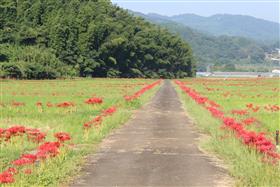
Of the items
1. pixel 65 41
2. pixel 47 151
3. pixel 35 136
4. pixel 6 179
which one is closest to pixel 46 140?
pixel 35 136

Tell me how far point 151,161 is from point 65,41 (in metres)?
75.5

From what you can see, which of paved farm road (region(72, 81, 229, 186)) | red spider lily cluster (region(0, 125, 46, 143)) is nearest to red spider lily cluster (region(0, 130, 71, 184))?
paved farm road (region(72, 81, 229, 186))

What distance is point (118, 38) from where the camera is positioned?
92.1 meters

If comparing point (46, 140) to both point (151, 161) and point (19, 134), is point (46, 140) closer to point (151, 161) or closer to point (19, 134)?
point (19, 134)

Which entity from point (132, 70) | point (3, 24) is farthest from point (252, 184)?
point (132, 70)

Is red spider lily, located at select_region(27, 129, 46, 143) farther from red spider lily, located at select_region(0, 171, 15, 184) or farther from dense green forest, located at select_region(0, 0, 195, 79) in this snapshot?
dense green forest, located at select_region(0, 0, 195, 79)

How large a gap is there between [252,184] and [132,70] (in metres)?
97.3

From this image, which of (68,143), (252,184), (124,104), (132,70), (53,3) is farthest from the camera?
(132,70)

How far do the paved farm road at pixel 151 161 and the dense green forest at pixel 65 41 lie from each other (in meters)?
51.6

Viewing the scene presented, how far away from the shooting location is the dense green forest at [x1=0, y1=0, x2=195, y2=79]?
71688 millimetres

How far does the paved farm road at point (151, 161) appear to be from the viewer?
9258mm

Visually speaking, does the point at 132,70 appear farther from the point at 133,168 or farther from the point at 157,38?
the point at 133,168

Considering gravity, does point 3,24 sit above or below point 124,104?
above

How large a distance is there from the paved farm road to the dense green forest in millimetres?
51561
